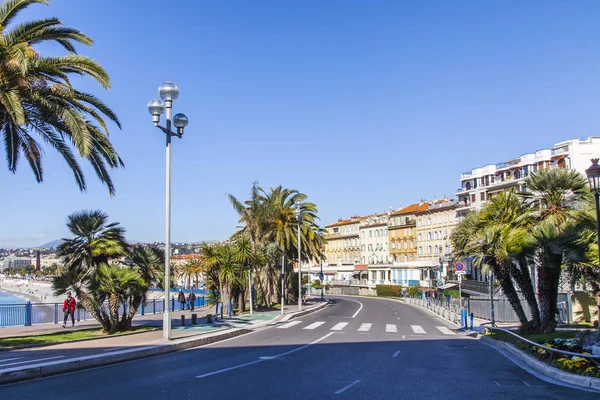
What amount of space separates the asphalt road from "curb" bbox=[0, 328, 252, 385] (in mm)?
378

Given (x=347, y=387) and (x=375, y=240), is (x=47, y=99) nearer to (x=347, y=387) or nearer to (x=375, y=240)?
(x=347, y=387)

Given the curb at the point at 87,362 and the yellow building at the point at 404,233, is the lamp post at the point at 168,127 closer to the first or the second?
the curb at the point at 87,362

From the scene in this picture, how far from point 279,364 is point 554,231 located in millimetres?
11038

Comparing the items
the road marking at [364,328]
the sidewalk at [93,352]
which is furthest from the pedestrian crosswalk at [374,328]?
the sidewalk at [93,352]

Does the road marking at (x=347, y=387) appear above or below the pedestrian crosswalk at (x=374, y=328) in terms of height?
above

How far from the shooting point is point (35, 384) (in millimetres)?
11227

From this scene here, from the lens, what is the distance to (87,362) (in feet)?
45.0

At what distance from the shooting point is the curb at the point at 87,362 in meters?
11.7

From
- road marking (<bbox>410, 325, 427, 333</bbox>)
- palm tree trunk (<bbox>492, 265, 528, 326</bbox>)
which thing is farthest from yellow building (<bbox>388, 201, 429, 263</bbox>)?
palm tree trunk (<bbox>492, 265, 528, 326</bbox>)

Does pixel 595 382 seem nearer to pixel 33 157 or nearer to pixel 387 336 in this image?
pixel 387 336

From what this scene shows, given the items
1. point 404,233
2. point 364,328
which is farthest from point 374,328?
point 404,233

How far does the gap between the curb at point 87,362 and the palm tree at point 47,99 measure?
6.00 meters

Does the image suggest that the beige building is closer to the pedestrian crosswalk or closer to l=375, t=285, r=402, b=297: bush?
l=375, t=285, r=402, b=297: bush

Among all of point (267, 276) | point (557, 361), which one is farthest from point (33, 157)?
point (267, 276)
